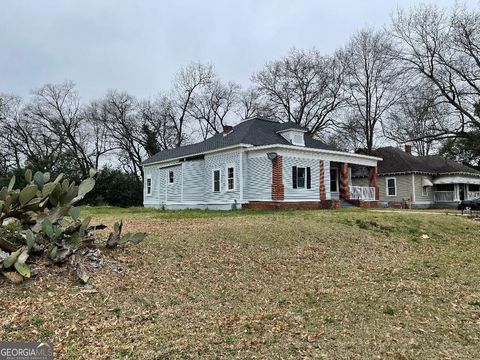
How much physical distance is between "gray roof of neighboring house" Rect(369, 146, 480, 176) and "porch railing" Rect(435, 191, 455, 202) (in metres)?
1.63

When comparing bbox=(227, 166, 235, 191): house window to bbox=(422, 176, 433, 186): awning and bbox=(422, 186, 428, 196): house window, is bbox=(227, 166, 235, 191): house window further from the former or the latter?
bbox=(422, 186, 428, 196): house window

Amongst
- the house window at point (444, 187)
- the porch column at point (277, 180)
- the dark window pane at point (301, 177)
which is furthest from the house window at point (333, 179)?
the house window at point (444, 187)

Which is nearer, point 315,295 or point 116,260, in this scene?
point 315,295

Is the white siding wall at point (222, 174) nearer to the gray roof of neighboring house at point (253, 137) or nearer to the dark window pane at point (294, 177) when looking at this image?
the gray roof of neighboring house at point (253, 137)

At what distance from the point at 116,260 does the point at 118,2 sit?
922cm

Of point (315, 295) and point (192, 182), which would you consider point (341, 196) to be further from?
point (315, 295)

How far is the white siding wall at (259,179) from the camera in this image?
64.8 feet

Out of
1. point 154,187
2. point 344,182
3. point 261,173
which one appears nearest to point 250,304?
point 261,173

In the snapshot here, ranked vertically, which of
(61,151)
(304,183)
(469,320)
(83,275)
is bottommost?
(469,320)

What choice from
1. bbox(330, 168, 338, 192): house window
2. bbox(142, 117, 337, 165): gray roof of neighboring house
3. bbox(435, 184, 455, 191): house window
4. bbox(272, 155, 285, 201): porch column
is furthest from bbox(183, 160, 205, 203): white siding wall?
bbox(435, 184, 455, 191): house window

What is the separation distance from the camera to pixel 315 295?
6254 millimetres

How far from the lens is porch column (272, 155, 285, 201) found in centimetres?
1950

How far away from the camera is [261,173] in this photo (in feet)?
65.6

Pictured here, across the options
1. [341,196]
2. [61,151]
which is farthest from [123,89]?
[341,196]
